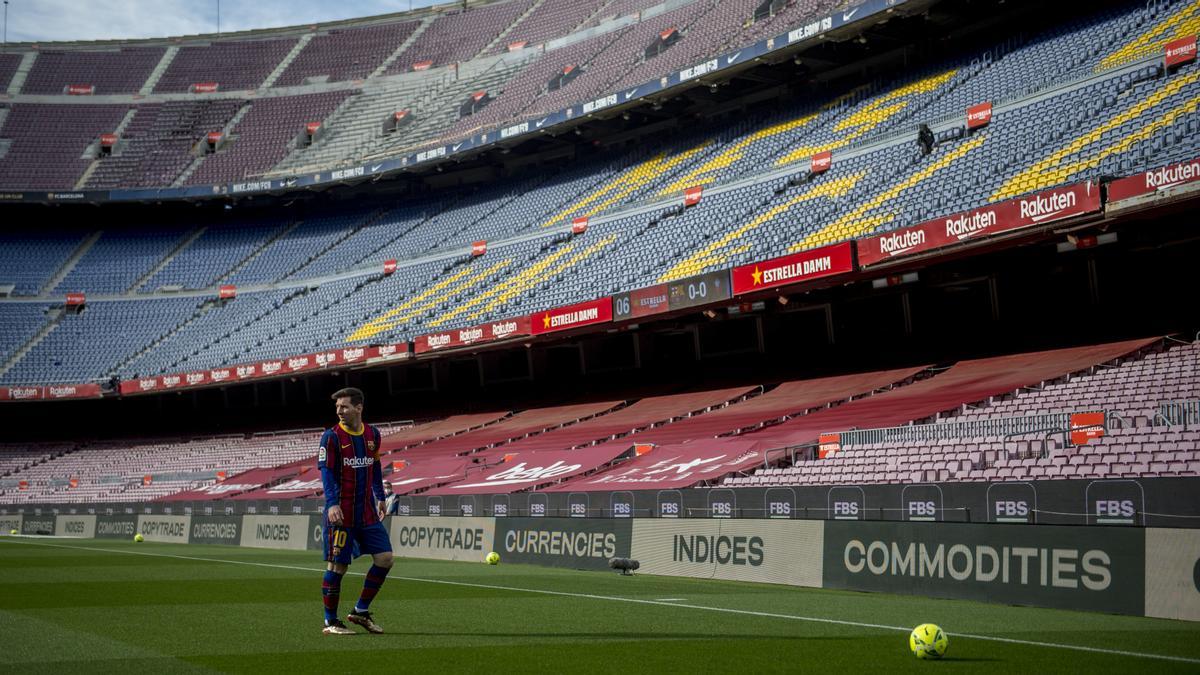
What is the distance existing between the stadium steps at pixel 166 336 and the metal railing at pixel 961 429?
43.3m

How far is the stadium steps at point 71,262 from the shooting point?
2383 inches

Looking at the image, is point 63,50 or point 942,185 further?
point 63,50

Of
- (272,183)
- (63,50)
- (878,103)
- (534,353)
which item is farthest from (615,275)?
(63,50)

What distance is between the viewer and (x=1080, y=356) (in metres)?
25.2

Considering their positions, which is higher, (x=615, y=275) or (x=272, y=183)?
(x=272, y=183)

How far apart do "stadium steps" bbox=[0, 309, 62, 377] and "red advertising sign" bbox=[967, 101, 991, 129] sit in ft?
154

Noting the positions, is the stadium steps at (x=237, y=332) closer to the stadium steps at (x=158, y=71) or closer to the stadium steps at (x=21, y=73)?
the stadium steps at (x=158, y=71)

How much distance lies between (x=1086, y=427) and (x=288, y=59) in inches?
2469

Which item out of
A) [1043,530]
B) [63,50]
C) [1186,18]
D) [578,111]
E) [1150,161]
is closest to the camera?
[1043,530]

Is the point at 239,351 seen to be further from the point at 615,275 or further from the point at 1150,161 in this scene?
the point at 1150,161

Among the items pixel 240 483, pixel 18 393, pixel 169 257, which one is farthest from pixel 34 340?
pixel 240 483

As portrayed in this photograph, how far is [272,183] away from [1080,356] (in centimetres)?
4614

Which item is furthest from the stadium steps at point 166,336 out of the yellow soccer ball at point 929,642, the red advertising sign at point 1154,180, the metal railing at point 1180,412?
the yellow soccer ball at point 929,642

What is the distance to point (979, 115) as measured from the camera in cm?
3388
